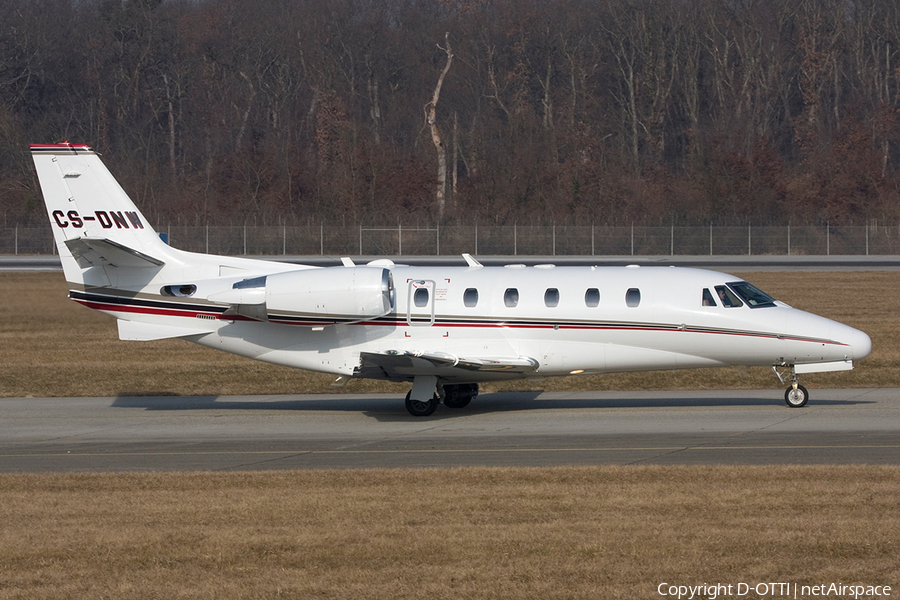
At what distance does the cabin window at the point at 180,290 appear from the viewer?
19672mm

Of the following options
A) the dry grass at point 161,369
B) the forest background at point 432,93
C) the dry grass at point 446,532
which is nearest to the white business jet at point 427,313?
the dry grass at point 161,369

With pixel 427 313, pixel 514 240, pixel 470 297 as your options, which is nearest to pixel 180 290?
pixel 427 313

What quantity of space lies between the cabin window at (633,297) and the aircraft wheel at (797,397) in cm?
347

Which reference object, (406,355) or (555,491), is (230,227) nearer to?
(406,355)

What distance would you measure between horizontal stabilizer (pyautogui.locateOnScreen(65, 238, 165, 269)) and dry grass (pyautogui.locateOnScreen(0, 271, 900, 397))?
4.53 m

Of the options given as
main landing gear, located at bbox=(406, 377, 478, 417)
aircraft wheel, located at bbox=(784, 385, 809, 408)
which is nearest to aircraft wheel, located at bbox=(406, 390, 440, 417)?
main landing gear, located at bbox=(406, 377, 478, 417)

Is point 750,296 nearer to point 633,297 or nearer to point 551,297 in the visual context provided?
point 633,297

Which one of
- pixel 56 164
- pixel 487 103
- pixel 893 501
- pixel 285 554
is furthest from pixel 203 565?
pixel 487 103

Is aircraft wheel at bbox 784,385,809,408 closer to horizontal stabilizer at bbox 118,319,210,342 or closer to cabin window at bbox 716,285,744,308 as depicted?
cabin window at bbox 716,285,744,308

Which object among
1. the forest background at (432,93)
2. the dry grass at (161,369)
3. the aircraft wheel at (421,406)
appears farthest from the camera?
the forest background at (432,93)

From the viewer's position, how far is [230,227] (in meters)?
68.2

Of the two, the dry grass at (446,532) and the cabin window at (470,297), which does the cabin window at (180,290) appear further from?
the dry grass at (446,532)

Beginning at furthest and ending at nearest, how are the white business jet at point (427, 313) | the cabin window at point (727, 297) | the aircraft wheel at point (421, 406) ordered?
the aircraft wheel at point (421, 406) → the cabin window at point (727, 297) → the white business jet at point (427, 313)

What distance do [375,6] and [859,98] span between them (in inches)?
1776
